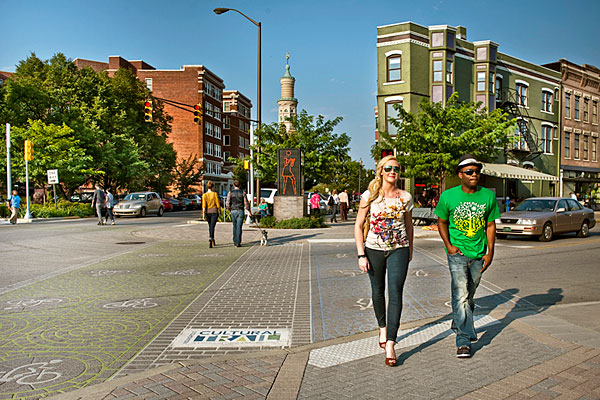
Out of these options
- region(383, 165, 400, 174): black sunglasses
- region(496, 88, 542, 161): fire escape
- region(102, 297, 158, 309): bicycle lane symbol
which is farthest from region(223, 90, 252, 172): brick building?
region(383, 165, 400, 174): black sunglasses

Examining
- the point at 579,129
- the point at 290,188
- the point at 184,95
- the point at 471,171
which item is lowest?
the point at 471,171

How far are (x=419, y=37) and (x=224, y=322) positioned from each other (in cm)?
3233

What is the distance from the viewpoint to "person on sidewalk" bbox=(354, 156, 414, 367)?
171 inches

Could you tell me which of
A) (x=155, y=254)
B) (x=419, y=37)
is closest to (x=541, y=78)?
(x=419, y=37)

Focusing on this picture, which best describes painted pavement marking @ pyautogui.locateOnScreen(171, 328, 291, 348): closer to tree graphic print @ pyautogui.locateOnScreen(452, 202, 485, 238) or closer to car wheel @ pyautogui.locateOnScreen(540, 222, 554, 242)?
tree graphic print @ pyautogui.locateOnScreen(452, 202, 485, 238)

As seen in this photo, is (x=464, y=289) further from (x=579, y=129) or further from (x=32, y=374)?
(x=579, y=129)

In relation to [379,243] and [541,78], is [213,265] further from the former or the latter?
[541,78]

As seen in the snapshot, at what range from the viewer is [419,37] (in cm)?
3406

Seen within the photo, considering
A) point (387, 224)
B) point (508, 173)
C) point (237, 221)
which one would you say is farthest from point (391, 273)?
point (508, 173)

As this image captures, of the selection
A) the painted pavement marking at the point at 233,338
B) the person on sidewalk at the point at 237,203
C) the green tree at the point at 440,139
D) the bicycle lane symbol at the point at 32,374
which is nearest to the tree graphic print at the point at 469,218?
the painted pavement marking at the point at 233,338

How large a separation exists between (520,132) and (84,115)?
34844 millimetres

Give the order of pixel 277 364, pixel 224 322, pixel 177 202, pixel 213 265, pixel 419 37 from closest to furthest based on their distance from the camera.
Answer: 1. pixel 277 364
2. pixel 224 322
3. pixel 213 265
4. pixel 419 37
5. pixel 177 202

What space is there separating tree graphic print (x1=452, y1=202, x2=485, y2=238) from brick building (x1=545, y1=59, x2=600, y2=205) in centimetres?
4681

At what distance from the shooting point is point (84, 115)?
126 ft
